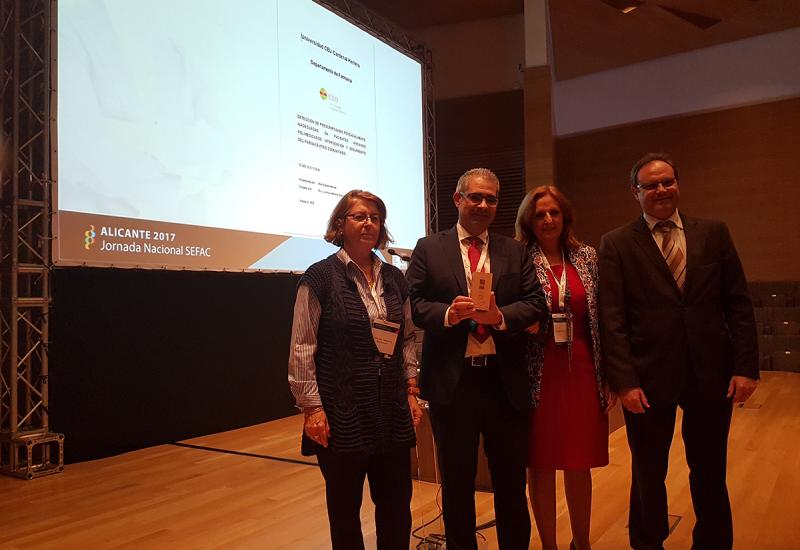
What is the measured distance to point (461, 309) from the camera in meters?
1.83

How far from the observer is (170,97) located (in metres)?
4.13

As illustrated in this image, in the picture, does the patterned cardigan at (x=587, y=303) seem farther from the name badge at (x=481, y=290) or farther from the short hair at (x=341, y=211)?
the short hair at (x=341, y=211)

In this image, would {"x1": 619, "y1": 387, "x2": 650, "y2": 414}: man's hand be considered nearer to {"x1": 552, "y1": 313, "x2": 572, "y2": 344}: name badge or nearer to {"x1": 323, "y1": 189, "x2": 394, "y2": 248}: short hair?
{"x1": 552, "y1": 313, "x2": 572, "y2": 344}: name badge

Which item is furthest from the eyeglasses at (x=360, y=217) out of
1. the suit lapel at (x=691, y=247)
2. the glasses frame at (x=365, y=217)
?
the suit lapel at (x=691, y=247)

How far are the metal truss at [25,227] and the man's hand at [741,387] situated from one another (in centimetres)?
355

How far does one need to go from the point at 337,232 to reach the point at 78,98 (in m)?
2.57

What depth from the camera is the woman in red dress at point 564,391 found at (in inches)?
85.4

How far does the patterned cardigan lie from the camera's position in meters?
2.16

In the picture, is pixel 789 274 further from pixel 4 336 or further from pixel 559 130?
pixel 4 336

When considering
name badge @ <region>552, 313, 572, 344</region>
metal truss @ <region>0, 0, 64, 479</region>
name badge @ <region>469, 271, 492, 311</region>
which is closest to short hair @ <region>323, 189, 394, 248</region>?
name badge @ <region>469, 271, 492, 311</region>

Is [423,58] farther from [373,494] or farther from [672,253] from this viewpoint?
[373,494]

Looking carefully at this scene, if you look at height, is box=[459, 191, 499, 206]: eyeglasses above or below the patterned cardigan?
above

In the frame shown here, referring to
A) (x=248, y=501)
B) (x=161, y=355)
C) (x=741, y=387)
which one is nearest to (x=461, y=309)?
(x=741, y=387)

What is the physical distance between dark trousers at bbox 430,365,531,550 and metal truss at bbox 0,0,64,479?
2848 millimetres
